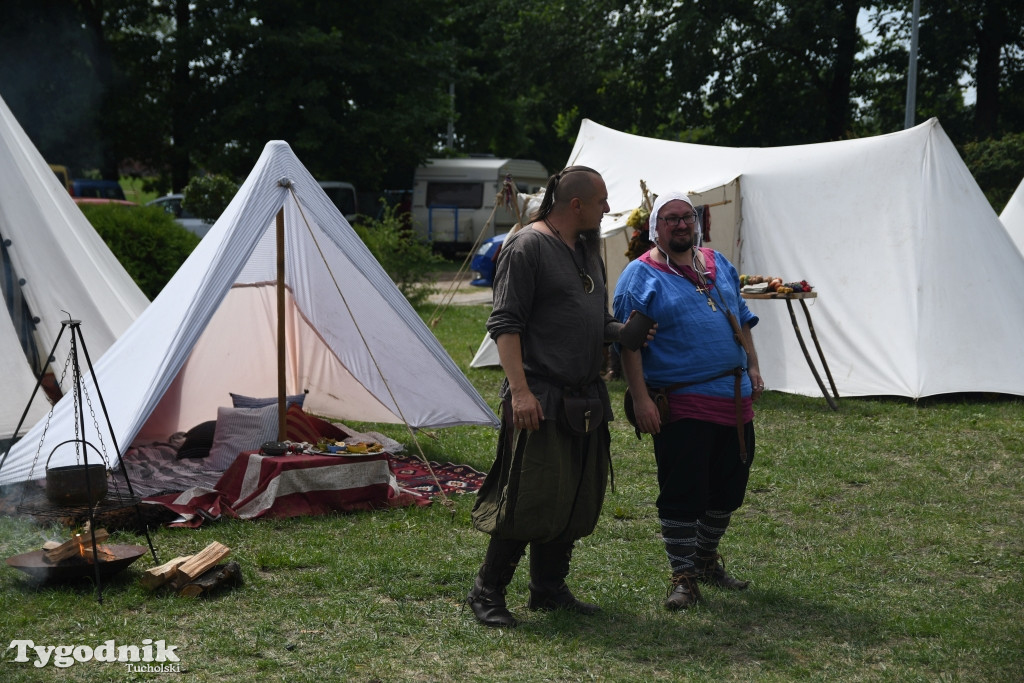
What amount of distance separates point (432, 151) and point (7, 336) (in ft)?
53.8

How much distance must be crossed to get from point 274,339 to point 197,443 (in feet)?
4.26

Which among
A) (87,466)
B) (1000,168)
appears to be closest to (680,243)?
(87,466)

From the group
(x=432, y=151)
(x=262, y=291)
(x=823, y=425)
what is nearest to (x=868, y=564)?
(x=823, y=425)

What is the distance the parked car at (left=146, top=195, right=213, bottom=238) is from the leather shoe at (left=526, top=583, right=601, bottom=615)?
13181 millimetres

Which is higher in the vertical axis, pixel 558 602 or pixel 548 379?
pixel 548 379

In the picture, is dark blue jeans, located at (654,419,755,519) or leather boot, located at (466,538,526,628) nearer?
leather boot, located at (466,538,526,628)

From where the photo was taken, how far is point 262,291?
7.30 meters

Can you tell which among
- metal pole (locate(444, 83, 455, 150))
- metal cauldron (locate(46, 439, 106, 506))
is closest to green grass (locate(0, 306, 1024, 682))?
metal cauldron (locate(46, 439, 106, 506))

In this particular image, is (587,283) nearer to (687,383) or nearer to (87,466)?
(687,383)

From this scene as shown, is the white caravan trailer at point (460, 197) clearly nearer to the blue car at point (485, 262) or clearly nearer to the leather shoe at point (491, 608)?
the blue car at point (485, 262)

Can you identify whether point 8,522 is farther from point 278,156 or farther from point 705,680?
point 705,680

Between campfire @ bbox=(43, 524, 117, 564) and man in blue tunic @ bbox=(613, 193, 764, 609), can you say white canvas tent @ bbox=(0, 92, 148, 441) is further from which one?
man in blue tunic @ bbox=(613, 193, 764, 609)

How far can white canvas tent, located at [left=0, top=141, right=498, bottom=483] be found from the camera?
16.8 ft

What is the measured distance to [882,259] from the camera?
8.27m
